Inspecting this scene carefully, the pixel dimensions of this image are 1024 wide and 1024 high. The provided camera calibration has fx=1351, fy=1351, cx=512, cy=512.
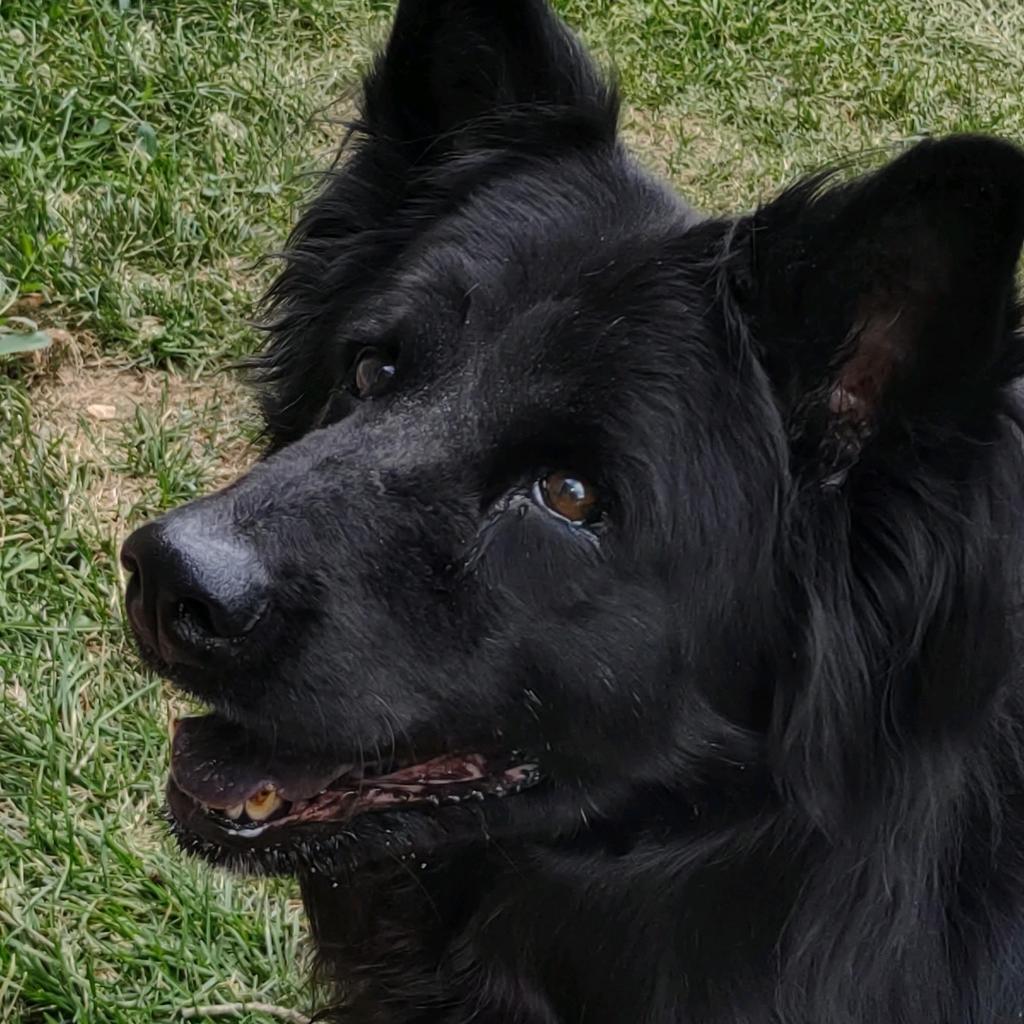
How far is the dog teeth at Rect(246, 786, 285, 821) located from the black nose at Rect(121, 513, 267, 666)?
303 millimetres

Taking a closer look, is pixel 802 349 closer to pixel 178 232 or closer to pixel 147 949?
pixel 147 949

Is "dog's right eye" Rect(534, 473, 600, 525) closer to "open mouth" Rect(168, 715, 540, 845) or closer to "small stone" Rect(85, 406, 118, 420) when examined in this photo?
"open mouth" Rect(168, 715, 540, 845)

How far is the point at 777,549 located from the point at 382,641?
0.59m

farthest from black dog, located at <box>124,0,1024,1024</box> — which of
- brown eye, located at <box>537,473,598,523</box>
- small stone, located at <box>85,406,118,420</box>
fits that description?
small stone, located at <box>85,406,118,420</box>

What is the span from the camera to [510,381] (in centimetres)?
200

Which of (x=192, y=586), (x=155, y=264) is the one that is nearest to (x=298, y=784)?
(x=192, y=586)

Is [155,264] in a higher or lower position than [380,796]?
lower

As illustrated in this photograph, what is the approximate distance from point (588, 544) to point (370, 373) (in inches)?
20.3

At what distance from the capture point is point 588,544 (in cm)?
194

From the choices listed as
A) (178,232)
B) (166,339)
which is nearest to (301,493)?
(166,339)

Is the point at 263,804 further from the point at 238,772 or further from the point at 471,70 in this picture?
the point at 471,70

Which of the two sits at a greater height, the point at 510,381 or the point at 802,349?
the point at 802,349

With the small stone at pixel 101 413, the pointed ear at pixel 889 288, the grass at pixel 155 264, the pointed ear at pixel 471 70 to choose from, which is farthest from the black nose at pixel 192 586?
the small stone at pixel 101 413

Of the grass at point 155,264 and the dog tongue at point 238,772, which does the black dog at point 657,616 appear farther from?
the grass at point 155,264
